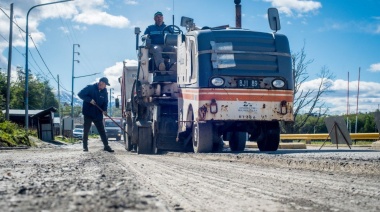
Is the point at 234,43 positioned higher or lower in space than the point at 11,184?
higher

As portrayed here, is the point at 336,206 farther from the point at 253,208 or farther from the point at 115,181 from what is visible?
the point at 115,181

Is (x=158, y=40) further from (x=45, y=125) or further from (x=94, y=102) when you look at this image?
(x=45, y=125)

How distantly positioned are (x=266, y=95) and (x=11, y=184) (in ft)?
25.5

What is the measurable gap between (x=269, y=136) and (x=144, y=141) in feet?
11.7

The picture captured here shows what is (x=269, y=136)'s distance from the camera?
11852 mm

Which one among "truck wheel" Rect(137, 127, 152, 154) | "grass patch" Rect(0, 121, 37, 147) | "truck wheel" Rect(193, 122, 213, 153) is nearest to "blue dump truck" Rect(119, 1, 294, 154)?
"truck wheel" Rect(193, 122, 213, 153)

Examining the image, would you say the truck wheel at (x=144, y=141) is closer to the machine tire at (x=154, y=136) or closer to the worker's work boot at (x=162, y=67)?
the machine tire at (x=154, y=136)

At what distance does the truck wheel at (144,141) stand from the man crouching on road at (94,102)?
0.99 meters

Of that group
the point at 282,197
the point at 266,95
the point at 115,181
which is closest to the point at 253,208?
the point at 282,197

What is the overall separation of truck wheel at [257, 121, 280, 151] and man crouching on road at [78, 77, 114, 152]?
384 centimetres

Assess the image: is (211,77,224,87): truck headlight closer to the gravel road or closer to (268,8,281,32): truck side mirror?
(268,8,281,32): truck side mirror

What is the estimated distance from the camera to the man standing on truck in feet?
43.5

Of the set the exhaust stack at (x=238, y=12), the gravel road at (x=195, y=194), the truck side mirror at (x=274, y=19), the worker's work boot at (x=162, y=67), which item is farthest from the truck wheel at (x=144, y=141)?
the exhaust stack at (x=238, y=12)

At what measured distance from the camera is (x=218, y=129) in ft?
39.1
